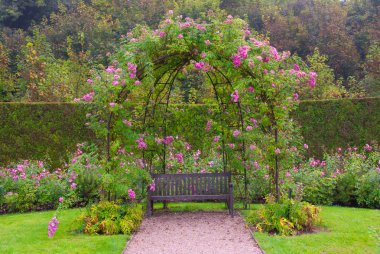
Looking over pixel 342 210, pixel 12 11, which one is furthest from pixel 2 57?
pixel 342 210

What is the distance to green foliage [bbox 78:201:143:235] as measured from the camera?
20.2ft

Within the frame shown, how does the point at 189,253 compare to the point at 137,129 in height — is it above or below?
below

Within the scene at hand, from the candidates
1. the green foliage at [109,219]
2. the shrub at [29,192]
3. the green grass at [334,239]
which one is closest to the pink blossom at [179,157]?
the green foliage at [109,219]

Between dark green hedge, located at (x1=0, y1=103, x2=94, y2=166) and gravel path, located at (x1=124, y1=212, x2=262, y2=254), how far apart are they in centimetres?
440

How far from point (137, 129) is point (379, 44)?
1541cm

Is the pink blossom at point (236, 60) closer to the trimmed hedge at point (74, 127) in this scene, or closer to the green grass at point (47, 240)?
the green grass at point (47, 240)

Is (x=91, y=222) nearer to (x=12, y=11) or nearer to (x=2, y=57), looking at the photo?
(x=2, y=57)

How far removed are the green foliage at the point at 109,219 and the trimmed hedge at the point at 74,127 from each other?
436 centimetres

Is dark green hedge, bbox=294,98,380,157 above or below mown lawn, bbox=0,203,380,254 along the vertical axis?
above

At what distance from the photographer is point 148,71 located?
635cm

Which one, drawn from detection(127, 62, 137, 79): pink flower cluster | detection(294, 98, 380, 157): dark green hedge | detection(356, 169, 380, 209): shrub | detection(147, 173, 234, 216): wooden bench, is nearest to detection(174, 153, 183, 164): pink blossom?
detection(147, 173, 234, 216): wooden bench

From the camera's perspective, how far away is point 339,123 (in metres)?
11.6

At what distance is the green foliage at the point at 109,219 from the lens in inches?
243

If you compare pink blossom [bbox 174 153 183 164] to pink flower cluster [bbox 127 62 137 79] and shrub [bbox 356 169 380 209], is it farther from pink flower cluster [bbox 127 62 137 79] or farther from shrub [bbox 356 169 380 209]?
shrub [bbox 356 169 380 209]
